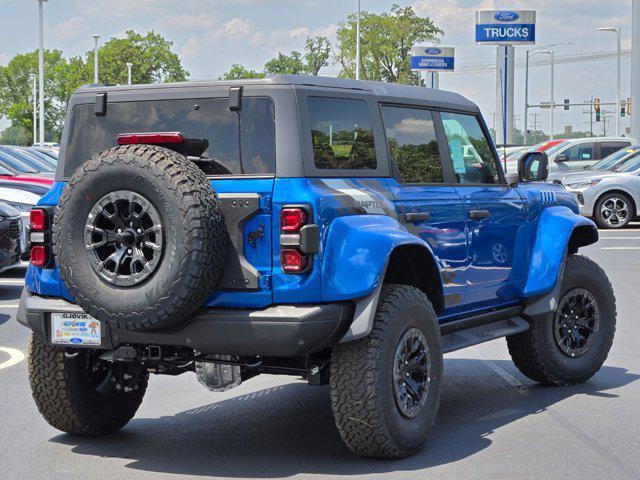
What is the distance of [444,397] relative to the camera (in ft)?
25.6

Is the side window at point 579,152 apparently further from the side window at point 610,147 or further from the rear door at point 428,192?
the rear door at point 428,192

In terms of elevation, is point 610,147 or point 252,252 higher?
point 610,147

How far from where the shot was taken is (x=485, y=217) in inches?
289

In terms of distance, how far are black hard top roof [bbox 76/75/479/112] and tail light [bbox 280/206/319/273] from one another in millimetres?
732

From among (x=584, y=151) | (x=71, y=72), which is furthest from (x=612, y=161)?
(x=71, y=72)

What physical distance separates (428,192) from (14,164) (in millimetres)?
15869

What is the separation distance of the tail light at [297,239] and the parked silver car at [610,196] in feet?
61.8

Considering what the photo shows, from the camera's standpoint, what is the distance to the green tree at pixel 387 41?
92.0 metres

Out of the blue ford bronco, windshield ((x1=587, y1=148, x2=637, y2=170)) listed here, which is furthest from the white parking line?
windshield ((x1=587, y1=148, x2=637, y2=170))

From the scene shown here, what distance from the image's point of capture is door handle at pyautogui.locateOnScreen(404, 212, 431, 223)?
6.43m

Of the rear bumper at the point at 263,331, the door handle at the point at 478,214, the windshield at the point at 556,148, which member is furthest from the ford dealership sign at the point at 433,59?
the rear bumper at the point at 263,331

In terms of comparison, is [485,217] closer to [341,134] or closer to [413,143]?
[413,143]

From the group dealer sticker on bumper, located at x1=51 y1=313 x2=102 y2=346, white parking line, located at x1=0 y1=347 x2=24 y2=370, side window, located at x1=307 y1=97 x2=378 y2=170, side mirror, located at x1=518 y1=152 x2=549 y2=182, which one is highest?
side window, located at x1=307 y1=97 x2=378 y2=170

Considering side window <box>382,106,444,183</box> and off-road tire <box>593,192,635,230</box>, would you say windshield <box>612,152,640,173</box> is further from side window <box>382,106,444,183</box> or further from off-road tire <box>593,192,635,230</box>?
side window <box>382,106,444,183</box>
